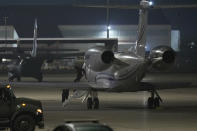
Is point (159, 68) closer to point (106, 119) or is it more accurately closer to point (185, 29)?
point (106, 119)

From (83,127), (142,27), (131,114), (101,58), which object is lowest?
(131,114)

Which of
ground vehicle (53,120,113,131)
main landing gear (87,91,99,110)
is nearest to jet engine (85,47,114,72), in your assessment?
main landing gear (87,91,99,110)

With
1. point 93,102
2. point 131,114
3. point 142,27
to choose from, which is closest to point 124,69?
point 93,102

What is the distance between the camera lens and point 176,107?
34.8 meters

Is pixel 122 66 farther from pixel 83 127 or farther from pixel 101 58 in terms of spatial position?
pixel 83 127

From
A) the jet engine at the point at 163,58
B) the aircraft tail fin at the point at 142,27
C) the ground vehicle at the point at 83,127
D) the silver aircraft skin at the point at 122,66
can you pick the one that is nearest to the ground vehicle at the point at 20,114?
the ground vehicle at the point at 83,127

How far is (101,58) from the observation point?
1257 inches

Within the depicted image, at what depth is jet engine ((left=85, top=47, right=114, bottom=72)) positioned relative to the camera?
32.0m

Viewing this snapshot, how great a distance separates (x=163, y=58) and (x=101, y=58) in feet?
9.53

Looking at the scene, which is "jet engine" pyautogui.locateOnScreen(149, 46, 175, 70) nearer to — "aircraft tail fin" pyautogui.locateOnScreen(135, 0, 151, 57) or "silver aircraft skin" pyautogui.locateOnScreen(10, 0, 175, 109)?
"silver aircraft skin" pyautogui.locateOnScreen(10, 0, 175, 109)

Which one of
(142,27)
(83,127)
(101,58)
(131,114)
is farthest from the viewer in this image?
(142,27)

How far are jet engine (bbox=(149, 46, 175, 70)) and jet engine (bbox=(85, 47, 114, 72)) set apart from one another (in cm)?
203

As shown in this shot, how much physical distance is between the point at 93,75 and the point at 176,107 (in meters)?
4.58

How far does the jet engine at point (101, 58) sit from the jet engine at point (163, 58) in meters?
2.03
